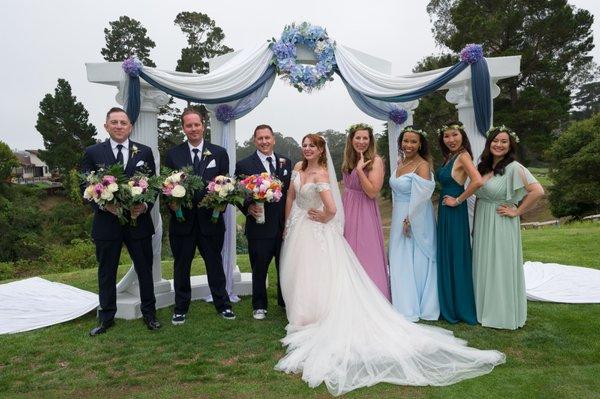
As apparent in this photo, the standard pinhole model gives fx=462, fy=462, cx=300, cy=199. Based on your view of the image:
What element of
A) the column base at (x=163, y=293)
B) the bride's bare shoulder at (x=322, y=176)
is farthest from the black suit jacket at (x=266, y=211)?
the column base at (x=163, y=293)

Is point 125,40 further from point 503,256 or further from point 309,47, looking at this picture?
point 503,256

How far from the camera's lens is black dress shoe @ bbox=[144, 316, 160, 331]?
189 inches

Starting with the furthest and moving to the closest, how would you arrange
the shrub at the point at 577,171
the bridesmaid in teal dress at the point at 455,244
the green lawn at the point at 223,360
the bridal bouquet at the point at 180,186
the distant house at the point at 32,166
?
the distant house at the point at 32,166 < the shrub at the point at 577,171 < the bridesmaid in teal dress at the point at 455,244 < the bridal bouquet at the point at 180,186 < the green lawn at the point at 223,360

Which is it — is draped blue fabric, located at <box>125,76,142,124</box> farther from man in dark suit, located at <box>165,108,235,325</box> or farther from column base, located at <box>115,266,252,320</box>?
column base, located at <box>115,266,252,320</box>

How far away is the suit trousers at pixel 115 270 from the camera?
4.63 meters

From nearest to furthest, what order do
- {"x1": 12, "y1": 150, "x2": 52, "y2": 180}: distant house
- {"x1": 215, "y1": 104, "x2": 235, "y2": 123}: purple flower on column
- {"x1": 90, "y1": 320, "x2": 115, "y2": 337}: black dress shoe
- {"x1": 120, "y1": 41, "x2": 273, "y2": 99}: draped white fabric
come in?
{"x1": 90, "y1": 320, "x2": 115, "y2": 337}: black dress shoe, {"x1": 120, "y1": 41, "x2": 273, "y2": 99}: draped white fabric, {"x1": 215, "y1": 104, "x2": 235, "y2": 123}: purple flower on column, {"x1": 12, "y1": 150, "x2": 52, "y2": 180}: distant house

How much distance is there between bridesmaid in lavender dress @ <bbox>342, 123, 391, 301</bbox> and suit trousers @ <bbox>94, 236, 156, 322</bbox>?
2141mm

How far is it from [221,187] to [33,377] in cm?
222

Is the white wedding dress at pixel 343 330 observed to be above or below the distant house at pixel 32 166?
below

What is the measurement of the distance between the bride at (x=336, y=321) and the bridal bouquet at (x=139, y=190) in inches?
55.8

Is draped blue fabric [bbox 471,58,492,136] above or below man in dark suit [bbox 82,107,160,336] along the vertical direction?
above

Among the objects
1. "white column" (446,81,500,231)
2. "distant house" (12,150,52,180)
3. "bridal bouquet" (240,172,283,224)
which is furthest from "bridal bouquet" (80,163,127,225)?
"distant house" (12,150,52,180)

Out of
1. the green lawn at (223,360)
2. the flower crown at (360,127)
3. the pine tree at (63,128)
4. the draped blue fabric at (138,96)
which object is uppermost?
the pine tree at (63,128)

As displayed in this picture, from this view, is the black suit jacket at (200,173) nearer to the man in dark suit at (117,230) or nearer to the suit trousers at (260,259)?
the man in dark suit at (117,230)
